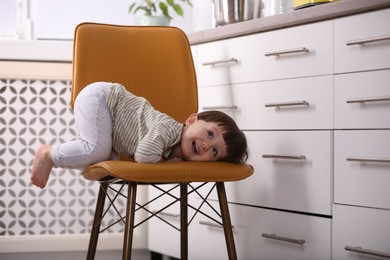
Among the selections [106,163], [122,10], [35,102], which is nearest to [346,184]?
[106,163]

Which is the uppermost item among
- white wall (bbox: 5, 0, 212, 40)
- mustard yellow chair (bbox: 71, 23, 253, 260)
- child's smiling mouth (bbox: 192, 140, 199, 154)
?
white wall (bbox: 5, 0, 212, 40)

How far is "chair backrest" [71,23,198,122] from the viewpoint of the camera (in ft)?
6.20

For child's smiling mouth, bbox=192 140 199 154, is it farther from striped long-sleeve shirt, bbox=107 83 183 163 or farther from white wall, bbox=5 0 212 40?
white wall, bbox=5 0 212 40

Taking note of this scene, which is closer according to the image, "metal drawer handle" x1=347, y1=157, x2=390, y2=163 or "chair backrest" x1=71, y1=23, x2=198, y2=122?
"metal drawer handle" x1=347, y1=157, x2=390, y2=163

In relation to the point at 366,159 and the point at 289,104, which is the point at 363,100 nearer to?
the point at 366,159

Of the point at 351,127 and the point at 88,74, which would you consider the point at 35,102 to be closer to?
the point at 88,74

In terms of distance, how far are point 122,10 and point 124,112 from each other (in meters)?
1.21

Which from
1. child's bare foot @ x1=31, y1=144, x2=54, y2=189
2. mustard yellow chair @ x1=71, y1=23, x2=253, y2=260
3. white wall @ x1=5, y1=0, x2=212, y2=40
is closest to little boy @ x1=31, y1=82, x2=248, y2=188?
child's bare foot @ x1=31, y1=144, x2=54, y2=189

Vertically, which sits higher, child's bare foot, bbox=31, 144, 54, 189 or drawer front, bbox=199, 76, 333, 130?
drawer front, bbox=199, 76, 333, 130

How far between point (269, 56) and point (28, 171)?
1.07m

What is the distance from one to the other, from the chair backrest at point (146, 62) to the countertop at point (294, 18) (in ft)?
0.45

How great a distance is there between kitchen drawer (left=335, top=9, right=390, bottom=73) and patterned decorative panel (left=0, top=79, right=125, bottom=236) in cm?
115

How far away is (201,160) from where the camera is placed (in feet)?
5.48

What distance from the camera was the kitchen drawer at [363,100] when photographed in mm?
1602
